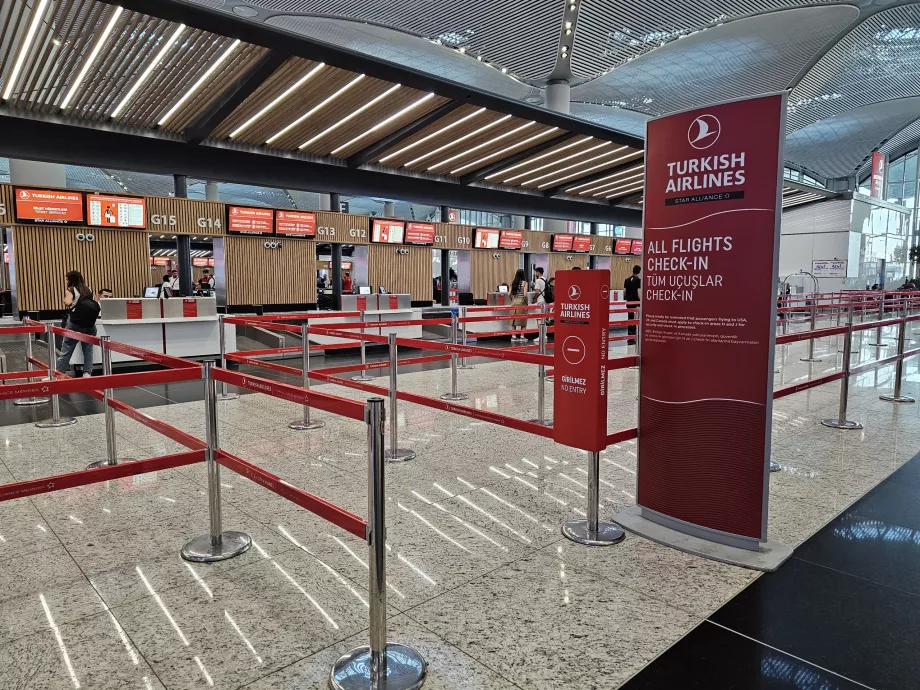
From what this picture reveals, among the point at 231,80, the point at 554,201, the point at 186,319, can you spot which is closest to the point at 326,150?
the point at 231,80

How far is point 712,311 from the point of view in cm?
314

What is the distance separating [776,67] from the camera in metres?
23.9

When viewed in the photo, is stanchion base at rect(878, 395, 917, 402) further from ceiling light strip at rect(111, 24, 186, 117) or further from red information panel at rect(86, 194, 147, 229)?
red information panel at rect(86, 194, 147, 229)

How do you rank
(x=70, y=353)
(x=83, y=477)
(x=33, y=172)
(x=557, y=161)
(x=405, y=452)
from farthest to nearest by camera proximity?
1. (x=557, y=161)
2. (x=33, y=172)
3. (x=70, y=353)
4. (x=405, y=452)
5. (x=83, y=477)

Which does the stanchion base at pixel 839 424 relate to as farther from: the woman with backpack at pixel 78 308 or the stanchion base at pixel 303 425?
the woman with backpack at pixel 78 308

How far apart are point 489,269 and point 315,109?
10189 millimetres

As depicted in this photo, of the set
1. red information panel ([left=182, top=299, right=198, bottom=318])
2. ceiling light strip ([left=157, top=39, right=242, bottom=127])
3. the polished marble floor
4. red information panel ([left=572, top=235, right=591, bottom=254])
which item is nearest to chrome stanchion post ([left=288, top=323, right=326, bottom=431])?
the polished marble floor

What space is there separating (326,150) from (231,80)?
4507mm

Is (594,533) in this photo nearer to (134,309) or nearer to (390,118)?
(134,309)

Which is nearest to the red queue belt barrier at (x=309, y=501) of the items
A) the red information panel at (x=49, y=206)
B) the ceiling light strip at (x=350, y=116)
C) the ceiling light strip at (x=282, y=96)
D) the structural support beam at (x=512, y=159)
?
the ceiling light strip at (x=282, y=96)

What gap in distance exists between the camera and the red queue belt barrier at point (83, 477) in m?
2.42

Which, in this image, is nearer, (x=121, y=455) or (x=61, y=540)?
(x=61, y=540)

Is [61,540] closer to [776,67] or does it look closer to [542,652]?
[542,652]

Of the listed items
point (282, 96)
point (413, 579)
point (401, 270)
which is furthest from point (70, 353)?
point (401, 270)
